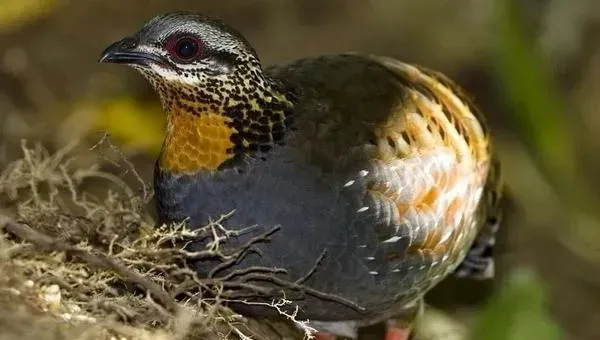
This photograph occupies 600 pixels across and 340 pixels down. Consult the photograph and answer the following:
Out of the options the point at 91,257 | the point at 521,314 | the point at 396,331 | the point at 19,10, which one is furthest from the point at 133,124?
the point at 521,314

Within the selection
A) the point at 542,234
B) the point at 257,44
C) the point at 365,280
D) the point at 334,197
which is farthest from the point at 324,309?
the point at 257,44

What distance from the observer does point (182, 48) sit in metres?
2.23

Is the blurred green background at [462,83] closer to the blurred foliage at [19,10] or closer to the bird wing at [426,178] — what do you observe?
the blurred foliage at [19,10]

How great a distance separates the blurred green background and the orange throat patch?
111cm

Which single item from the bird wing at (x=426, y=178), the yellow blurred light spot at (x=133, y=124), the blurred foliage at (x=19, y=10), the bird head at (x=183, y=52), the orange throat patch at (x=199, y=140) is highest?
the blurred foliage at (x=19, y=10)

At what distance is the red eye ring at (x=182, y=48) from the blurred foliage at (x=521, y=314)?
841mm

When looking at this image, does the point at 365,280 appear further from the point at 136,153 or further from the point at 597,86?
the point at 597,86

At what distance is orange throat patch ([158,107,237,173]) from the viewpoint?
227cm

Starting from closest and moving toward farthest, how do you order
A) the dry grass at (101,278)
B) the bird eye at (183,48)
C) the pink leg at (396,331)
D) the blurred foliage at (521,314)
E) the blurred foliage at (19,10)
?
the dry grass at (101,278) → the bird eye at (183,48) → the blurred foliage at (521,314) → the pink leg at (396,331) → the blurred foliage at (19,10)

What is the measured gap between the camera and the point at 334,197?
2330 millimetres

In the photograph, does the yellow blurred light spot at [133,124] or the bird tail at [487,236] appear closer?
the bird tail at [487,236]

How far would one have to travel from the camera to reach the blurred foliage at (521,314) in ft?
7.70

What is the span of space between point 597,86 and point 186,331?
2761 millimetres

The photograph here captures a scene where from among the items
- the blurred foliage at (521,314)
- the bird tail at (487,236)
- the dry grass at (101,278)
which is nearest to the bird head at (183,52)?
the dry grass at (101,278)
